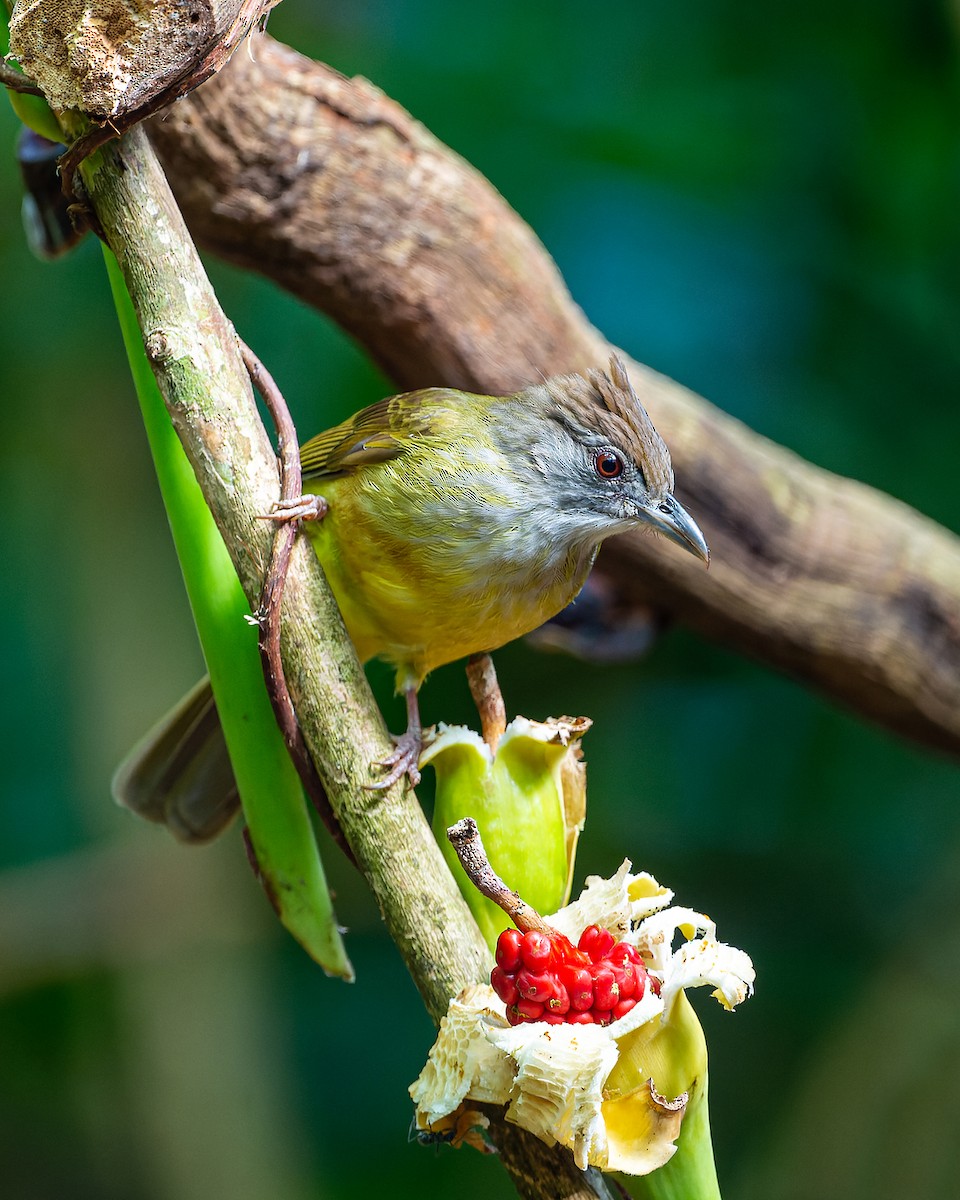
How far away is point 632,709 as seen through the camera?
3.37m

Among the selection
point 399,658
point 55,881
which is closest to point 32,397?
point 55,881

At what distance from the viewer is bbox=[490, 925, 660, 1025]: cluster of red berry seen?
869 mm

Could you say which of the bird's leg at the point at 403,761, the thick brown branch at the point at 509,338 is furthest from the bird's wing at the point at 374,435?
the thick brown branch at the point at 509,338

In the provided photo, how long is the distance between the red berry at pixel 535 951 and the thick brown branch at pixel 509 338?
54.9 inches

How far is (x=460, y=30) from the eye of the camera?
320 cm

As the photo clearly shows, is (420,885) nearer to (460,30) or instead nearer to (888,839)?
(888,839)

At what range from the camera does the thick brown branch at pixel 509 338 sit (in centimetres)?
196

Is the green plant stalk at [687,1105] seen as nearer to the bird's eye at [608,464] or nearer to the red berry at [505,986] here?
the red berry at [505,986]

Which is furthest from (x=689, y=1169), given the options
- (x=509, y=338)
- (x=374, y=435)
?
(x=509, y=338)

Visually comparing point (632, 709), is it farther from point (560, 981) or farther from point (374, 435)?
point (560, 981)

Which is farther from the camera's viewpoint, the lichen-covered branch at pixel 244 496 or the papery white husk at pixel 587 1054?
the lichen-covered branch at pixel 244 496

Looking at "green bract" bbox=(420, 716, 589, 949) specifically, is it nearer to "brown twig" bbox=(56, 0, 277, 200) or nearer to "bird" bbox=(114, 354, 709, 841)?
"bird" bbox=(114, 354, 709, 841)

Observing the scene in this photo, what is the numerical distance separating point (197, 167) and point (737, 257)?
5.91 ft

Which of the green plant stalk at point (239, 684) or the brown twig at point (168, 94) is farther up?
the brown twig at point (168, 94)
